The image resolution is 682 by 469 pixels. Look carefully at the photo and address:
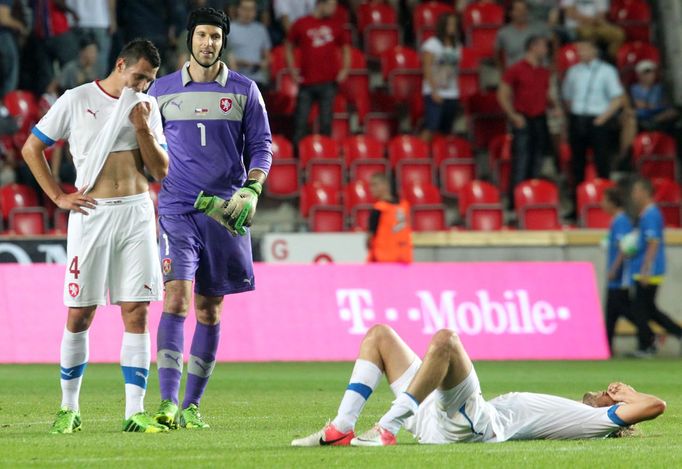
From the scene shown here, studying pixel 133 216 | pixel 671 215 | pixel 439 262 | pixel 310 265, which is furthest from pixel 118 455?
pixel 671 215

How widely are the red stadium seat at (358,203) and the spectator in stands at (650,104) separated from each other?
183 inches

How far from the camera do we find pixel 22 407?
1041 cm

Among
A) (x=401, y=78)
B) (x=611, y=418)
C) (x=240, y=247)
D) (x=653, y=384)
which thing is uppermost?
(x=401, y=78)

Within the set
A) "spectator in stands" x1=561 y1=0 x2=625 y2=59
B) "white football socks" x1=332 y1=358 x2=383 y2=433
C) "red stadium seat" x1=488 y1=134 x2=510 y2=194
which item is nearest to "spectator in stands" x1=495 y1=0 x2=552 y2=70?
"red stadium seat" x1=488 y1=134 x2=510 y2=194

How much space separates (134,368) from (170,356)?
30 centimetres

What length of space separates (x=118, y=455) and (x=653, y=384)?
7.36 metres

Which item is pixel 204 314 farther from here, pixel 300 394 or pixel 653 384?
pixel 653 384

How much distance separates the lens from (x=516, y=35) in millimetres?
21422

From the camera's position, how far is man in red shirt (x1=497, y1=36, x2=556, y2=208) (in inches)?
806

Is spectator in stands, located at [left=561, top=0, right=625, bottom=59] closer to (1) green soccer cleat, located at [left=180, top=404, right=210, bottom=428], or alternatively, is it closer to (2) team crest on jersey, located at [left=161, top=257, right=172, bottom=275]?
(2) team crest on jersey, located at [left=161, top=257, right=172, bottom=275]

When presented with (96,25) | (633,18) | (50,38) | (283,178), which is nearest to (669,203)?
(633,18)

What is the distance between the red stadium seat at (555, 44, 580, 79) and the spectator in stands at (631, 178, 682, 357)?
4.86m

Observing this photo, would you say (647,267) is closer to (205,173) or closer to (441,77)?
(441,77)

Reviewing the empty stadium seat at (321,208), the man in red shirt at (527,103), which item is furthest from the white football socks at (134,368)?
the man in red shirt at (527,103)
